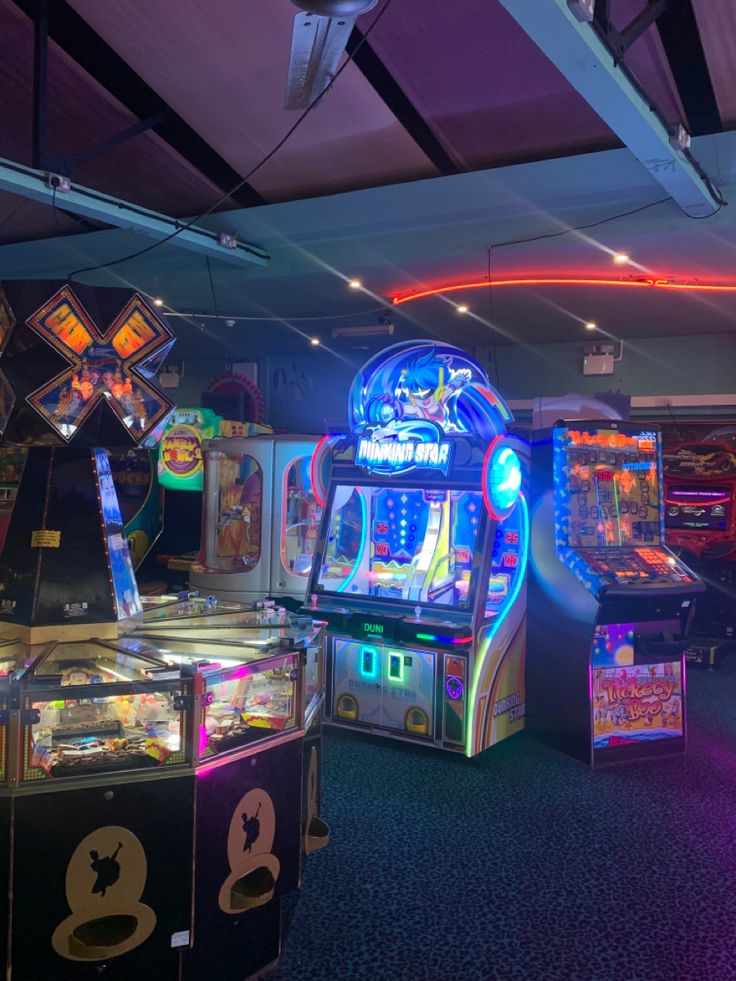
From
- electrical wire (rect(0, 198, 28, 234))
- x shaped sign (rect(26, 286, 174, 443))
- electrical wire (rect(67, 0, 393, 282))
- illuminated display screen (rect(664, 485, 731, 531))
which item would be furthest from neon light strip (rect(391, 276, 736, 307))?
x shaped sign (rect(26, 286, 174, 443))

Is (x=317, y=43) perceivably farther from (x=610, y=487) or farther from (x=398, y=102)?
(x=610, y=487)

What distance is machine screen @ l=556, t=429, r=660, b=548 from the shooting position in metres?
4.32

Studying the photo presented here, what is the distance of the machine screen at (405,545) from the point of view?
4613mm

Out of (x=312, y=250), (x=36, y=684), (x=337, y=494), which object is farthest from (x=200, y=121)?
(x=36, y=684)

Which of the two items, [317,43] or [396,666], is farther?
[396,666]

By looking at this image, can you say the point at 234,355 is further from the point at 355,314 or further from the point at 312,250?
the point at 312,250

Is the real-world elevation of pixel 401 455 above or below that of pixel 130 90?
below

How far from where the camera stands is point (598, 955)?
8.07ft

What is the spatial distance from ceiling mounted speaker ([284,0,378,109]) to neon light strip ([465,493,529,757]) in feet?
7.96

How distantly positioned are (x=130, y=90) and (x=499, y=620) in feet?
13.2

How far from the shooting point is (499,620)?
14.0ft

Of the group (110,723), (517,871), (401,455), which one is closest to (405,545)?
(401,455)

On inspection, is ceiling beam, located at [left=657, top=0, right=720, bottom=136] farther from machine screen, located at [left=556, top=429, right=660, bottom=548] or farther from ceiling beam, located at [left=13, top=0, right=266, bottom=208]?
ceiling beam, located at [left=13, top=0, right=266, bottom=208]

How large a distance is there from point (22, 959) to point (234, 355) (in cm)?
850
